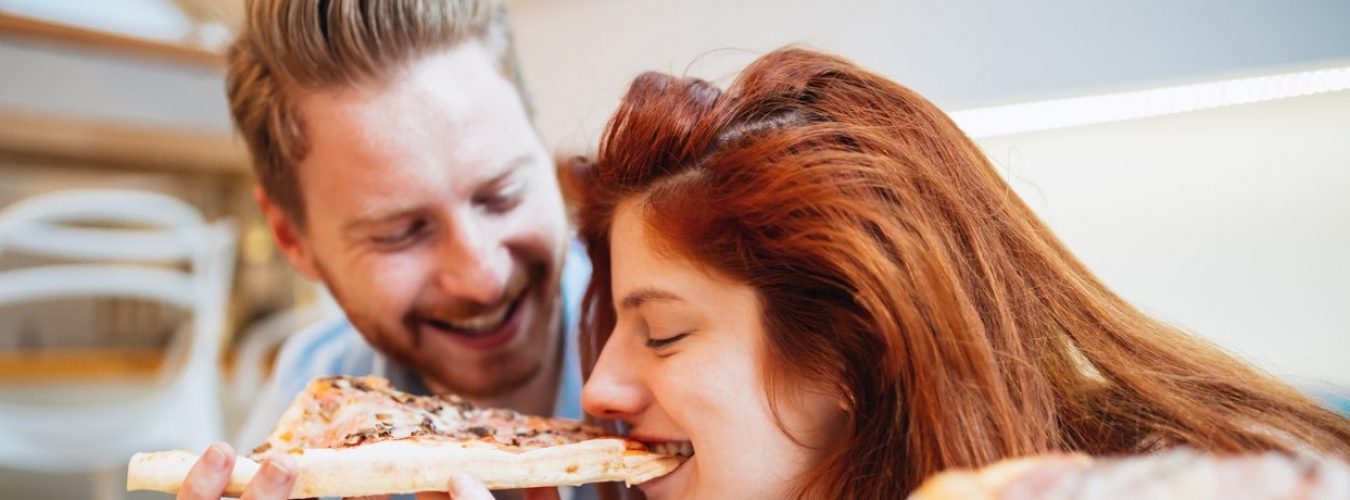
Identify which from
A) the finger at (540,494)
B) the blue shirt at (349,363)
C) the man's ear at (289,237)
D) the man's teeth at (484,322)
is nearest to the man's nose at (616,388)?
the finger at (540,494)

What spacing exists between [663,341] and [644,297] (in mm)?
56

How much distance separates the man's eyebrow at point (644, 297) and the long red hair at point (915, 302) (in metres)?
0.05

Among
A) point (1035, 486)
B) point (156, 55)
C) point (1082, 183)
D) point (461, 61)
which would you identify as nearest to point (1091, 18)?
point (1082, 183)

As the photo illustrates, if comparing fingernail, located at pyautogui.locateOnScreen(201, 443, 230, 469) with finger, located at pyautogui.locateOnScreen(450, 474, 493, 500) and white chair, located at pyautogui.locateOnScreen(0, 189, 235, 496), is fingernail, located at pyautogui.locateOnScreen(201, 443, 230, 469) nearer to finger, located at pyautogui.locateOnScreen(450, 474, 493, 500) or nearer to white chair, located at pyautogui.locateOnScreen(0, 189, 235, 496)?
finger, located at pyautogui.locateOnScreen(450, 474, 493, 500)

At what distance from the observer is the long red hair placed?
3.30 ft

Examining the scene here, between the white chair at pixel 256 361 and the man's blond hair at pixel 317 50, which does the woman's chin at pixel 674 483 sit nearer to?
the man's blond hair at pixel 317 50

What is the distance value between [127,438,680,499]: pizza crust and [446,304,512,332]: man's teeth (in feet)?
1.49

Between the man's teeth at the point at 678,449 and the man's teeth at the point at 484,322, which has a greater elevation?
the man's teeth at the point at 484,322

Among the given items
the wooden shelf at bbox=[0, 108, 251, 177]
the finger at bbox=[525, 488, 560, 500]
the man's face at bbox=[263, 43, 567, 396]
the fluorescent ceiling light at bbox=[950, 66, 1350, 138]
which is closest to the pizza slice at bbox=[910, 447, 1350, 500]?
the finger at bbox=[525, 488, 560, 500]

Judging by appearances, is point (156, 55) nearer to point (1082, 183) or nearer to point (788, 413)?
point (1082, 183)

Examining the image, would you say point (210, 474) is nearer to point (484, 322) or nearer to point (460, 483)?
point (460, 483)

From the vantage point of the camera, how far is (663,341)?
46.4 inches

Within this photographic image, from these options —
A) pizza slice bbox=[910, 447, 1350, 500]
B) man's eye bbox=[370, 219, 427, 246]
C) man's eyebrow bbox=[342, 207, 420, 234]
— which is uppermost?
man's eyebrow bbox=[342, 207, 420, 234]

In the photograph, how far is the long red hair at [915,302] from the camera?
1005mm
